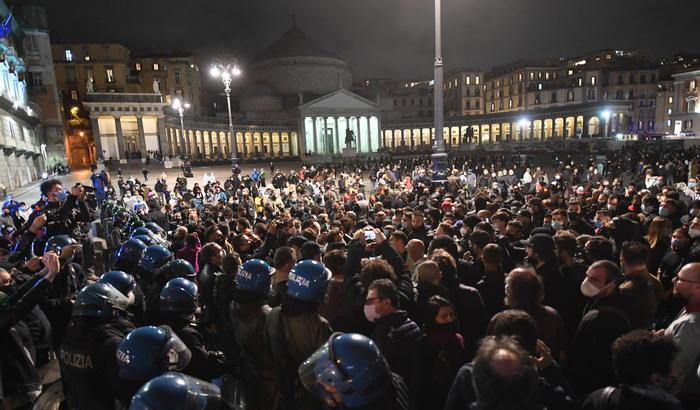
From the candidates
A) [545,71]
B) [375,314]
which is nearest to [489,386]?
[375,314]

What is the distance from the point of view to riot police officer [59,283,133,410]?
9.75 feet

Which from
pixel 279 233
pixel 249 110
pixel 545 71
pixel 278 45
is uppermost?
pixel 278 45

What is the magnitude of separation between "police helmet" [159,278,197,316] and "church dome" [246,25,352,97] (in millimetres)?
79908

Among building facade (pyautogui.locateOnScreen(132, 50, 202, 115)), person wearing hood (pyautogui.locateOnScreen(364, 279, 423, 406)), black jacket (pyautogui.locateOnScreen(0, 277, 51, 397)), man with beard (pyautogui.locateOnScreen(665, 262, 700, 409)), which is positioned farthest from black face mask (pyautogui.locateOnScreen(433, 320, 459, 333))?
building facade (pyautogui.locateOnScreen(132, 50, 202, 115))

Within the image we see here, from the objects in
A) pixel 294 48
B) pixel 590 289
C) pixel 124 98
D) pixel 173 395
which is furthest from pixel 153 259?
pixel 294 48

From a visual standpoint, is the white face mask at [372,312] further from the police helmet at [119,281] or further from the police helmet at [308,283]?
the police helmet at [119,281]

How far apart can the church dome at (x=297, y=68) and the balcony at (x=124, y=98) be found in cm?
3648

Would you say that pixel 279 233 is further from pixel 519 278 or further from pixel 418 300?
pixel 519 278

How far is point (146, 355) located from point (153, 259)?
3.04 metres

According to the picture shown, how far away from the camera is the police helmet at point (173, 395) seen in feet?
6.04

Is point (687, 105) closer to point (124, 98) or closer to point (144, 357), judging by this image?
point (124, 98)

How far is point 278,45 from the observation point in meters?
85.4

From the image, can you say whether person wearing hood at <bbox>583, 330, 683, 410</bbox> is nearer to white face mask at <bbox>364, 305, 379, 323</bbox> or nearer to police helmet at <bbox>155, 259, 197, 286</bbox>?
white face mask at <bbox>364, 305, 379, 323</bbox>

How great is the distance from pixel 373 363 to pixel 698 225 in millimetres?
5848
